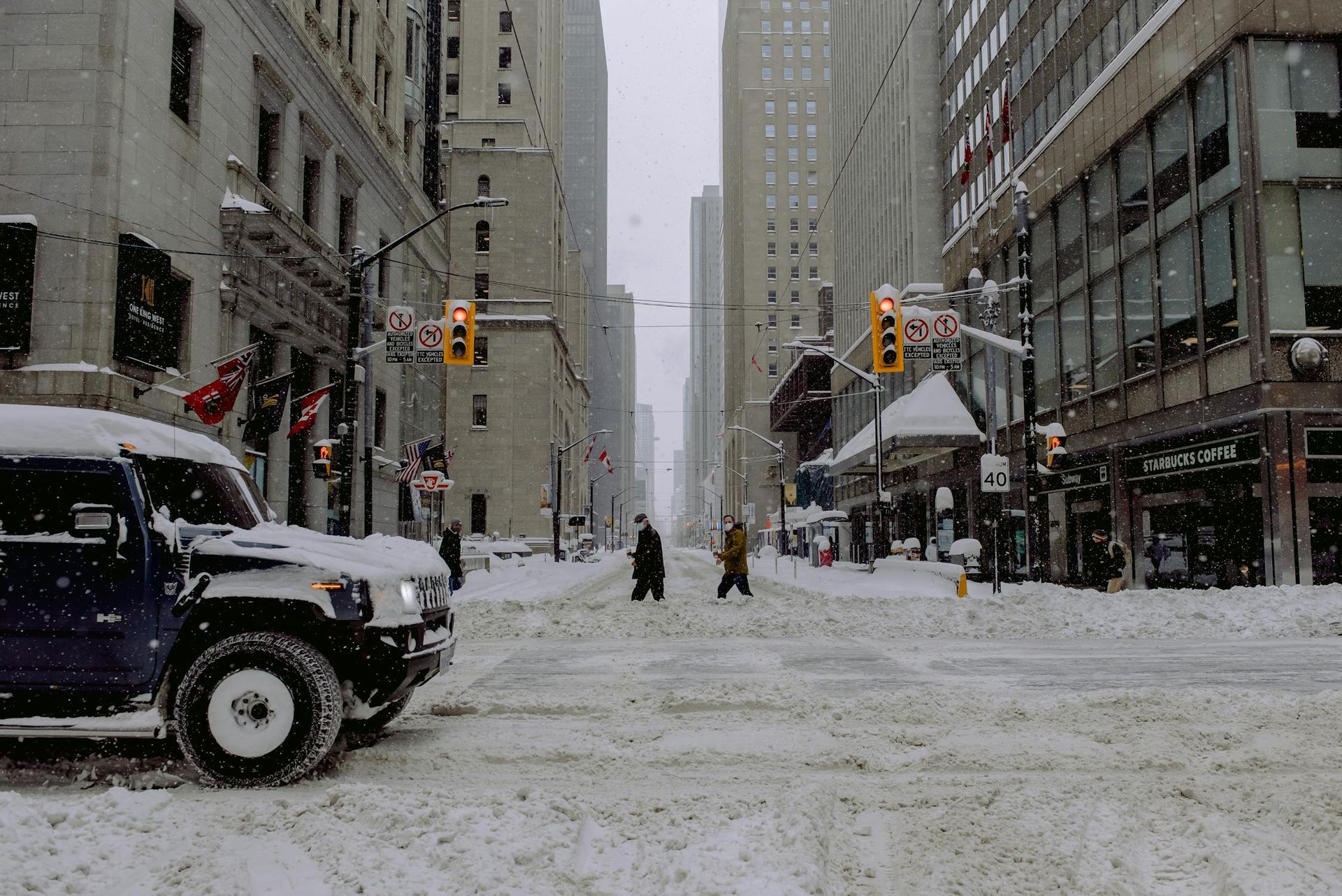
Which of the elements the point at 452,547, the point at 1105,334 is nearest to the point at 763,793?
the point at 452,547

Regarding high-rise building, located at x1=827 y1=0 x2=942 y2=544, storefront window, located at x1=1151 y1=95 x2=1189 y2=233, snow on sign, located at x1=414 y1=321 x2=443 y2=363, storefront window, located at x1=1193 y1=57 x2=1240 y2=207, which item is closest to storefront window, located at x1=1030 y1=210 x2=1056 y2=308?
storefront window, located at x1=1151 y1=95 x2=1189 y2=233

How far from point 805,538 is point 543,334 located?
29224mm

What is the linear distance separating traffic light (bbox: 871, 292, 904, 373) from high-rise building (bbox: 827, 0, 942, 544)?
82.2 feet

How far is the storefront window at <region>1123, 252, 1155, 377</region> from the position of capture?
23.6 m

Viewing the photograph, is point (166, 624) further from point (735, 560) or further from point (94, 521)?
point (735, 560)

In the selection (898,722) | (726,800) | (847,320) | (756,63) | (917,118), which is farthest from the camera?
(756,63)

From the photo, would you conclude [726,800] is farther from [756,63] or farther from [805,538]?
[756,63]

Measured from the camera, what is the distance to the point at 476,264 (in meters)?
Result: 86.8

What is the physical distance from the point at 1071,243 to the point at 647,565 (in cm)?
1761

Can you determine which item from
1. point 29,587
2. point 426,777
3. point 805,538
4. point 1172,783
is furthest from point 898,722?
point 805,538

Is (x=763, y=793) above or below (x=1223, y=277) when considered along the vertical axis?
below

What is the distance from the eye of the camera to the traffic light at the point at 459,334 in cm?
2155

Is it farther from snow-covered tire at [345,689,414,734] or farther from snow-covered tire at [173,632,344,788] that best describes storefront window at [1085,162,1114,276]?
snow-covered tire at [173,632,344,788]

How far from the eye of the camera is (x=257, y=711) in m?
5.40
